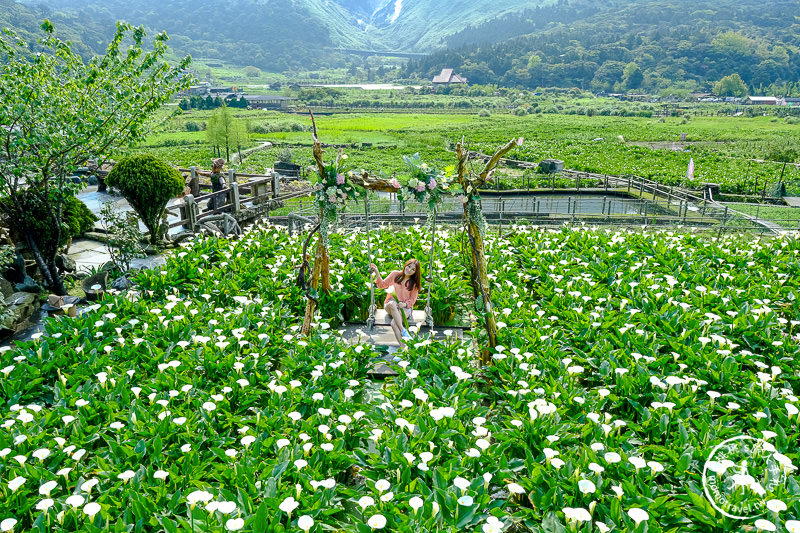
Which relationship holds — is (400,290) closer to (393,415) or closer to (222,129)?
(393,415)

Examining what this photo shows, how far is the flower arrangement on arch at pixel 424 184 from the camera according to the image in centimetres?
791

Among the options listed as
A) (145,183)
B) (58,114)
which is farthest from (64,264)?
(58,114)

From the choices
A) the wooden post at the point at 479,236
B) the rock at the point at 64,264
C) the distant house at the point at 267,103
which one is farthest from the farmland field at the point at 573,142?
the wooden post at the point at 479,236

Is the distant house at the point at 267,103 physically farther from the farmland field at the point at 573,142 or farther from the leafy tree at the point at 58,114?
the leafy tree at the point at 58,114

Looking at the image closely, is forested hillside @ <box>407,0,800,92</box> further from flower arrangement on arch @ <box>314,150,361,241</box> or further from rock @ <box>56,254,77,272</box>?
rock @ <box>56,254,77,272</box>

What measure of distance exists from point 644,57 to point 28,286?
17104 centimetres

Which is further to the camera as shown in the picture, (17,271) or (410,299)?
(17,271)

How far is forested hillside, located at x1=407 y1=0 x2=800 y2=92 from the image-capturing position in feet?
468

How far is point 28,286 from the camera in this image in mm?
10250

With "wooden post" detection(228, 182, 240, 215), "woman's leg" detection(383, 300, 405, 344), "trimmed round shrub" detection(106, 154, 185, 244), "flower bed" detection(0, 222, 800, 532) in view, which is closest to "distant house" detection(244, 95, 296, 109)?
"wooden post" detection(228, 182, 240, 215)

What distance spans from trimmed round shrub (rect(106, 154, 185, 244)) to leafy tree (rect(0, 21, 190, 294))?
2.43 metres

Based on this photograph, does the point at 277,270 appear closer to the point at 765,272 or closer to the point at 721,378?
the point at 721,378

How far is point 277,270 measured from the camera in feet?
32.6

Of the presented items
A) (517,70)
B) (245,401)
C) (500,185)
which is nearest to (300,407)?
(245,401)
